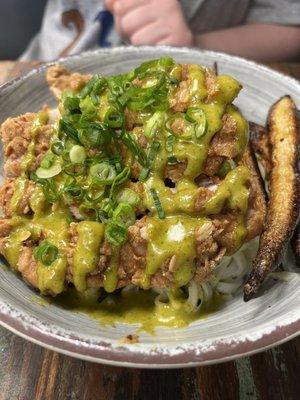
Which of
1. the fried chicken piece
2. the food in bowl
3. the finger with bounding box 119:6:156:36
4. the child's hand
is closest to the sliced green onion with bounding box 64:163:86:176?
the food in bowl

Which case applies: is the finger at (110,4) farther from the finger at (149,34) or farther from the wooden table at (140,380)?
the wooden table at (140,380)

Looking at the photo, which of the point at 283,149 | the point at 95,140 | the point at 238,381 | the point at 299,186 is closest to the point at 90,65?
the point at 95,140

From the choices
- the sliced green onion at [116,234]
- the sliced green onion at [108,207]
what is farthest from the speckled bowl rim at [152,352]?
the sliced green onion at [108,207]

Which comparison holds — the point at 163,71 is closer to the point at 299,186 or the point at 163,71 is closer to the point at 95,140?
the point at 95,140

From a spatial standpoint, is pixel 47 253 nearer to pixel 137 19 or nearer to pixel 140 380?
pixel 140 380

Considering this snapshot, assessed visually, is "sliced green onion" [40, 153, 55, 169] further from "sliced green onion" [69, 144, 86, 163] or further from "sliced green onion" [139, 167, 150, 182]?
"sliced green onion" [139, 167, 150, 182]
